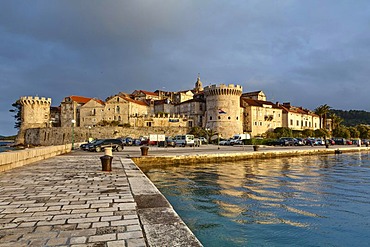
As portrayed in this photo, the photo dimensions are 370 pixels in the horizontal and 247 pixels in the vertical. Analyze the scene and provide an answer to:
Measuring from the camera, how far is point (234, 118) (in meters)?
71.8

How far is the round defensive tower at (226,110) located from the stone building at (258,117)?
286 inches

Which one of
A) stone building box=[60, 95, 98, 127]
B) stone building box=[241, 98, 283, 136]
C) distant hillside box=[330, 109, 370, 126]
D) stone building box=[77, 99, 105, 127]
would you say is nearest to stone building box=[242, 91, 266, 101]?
stone building box=[241, 98, 283, 136]

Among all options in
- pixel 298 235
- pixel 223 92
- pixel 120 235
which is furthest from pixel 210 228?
pixel 223 92

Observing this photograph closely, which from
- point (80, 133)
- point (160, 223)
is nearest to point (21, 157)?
point (160, 223)

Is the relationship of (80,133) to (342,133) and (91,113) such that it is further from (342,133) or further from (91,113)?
(342,133)

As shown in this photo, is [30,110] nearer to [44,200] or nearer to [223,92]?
[223,92]

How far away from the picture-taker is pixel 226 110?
71.1m

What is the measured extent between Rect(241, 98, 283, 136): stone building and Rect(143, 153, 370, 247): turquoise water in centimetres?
6210

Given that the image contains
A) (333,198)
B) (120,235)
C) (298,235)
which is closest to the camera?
(120,235)

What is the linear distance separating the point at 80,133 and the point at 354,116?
15323 centimetres

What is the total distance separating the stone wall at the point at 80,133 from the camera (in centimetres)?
7106

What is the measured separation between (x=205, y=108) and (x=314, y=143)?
3270cm

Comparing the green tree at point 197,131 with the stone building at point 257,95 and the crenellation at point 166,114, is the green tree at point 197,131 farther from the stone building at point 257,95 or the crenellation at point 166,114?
the stone building at point 257,95

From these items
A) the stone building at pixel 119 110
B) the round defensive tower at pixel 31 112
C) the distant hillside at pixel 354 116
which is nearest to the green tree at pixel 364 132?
the distant hillside at pixel 354 116
